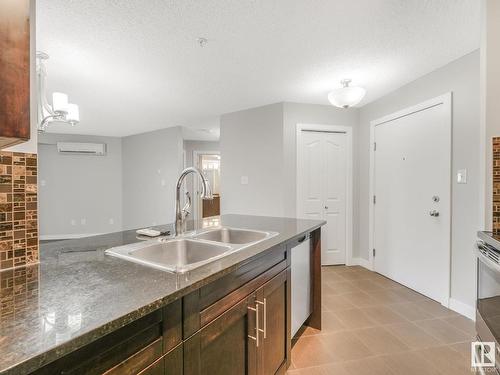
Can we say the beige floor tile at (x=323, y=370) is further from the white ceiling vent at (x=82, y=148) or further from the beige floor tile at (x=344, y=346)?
the white ceiling vent at (x=82, y=148)

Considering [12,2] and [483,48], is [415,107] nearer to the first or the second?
[483,48]

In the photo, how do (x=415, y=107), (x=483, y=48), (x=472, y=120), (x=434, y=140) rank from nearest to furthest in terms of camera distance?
(x=483, y=48), (x=472, y=120), (x=434, y=140), (x=415, y=107)

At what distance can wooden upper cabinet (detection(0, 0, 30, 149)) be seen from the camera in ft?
1.97

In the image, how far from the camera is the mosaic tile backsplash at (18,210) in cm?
91

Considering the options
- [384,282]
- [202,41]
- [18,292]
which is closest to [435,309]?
[384,282]

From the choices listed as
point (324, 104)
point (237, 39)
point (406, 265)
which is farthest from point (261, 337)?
point (324, 104)

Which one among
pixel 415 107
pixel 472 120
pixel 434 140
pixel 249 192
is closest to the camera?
pixel 472 120

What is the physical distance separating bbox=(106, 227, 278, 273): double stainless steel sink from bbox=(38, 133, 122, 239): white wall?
5.24 m

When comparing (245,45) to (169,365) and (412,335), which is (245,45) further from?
(412,335)

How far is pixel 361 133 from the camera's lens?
3576 millimetres

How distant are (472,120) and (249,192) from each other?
258cm

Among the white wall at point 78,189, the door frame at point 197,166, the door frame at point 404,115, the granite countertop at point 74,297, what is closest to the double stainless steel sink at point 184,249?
the granite countertop at point 74,297

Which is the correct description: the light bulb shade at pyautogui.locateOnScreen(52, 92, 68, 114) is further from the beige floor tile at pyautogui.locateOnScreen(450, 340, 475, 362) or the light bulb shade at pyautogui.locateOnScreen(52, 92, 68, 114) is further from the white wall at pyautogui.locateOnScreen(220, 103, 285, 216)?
the beige floor tile at pyautogui.locateOnScreen(450, 340, 475, 362)

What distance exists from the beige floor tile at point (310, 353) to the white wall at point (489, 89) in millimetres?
1291
